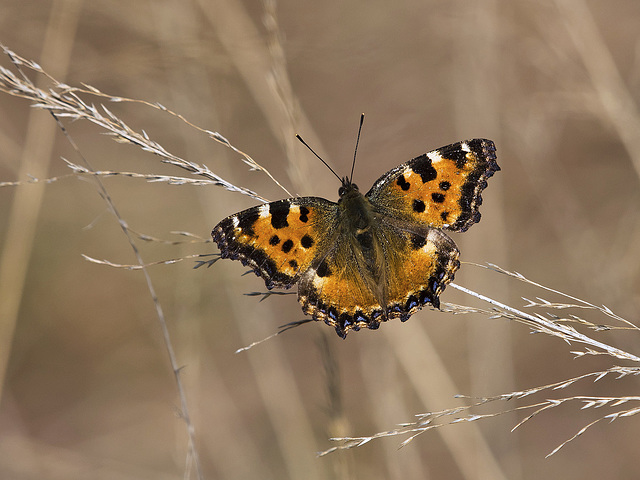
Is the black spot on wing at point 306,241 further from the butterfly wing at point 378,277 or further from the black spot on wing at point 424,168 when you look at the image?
the black spot on wing at point 424,168

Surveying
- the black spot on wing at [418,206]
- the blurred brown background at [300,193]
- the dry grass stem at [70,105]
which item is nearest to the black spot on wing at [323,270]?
the blurred brown background at [300,193]

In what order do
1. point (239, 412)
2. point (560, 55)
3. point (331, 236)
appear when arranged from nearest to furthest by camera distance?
point (331, 236)
point (560, 55)
point (239, 412)

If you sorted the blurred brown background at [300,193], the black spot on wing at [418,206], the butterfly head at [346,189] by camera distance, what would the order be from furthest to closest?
the blurred brown background at [300,193]
the butterfly head at [346,189]
the black spot on wing at [418,206]

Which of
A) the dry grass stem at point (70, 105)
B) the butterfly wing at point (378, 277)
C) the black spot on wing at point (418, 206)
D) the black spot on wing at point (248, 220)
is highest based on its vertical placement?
the dry grass stem at point (70, 105)

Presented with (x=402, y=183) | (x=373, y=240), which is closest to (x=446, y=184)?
(x=402, y=183)

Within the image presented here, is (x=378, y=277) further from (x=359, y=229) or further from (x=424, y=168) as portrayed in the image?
(x=424, y=168)

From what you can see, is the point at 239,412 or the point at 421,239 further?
the point at 239,412

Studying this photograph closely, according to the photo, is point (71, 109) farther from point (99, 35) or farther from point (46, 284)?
point (99, 35)

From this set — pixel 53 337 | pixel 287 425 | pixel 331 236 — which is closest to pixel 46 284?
pixel 53 337
